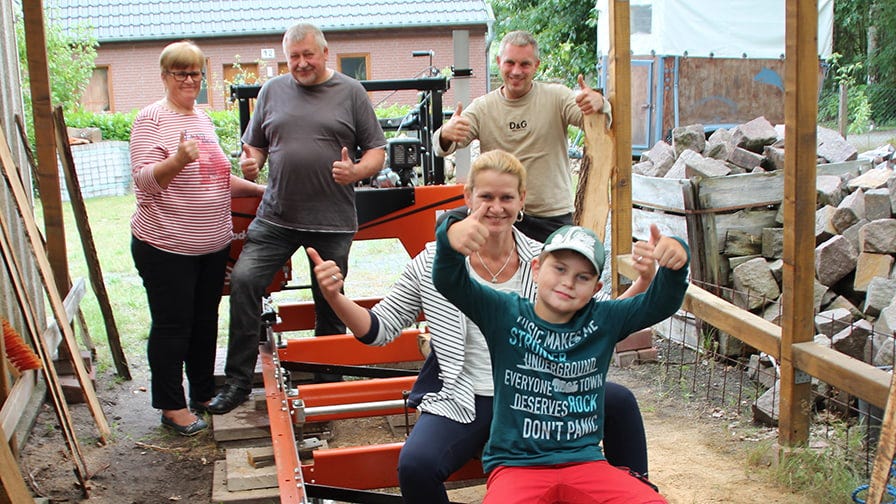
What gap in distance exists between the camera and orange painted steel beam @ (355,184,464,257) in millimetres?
4891

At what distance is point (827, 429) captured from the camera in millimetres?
4043

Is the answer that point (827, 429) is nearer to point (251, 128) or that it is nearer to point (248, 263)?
point (248, 263)

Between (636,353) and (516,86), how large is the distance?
2.12 metres

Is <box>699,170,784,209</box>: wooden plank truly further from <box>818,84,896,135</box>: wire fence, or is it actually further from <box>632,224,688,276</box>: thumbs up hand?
<box>818,84,896,135</box>: wire fence

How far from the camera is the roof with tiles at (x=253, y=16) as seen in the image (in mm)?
21312

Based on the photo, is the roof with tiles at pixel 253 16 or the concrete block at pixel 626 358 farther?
the roof with tiles at pixel 253 16

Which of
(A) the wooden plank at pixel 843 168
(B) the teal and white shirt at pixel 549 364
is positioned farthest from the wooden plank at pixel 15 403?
(A) the wooden plank at pixel 843 168

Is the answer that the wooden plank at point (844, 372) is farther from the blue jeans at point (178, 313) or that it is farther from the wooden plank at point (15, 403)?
the wooden plank at point (15, 403)

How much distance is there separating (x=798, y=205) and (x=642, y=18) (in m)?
10.6

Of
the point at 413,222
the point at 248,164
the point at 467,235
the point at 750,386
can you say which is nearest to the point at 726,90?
the point at 750,386

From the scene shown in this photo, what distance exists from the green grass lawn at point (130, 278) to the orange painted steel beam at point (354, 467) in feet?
10.00

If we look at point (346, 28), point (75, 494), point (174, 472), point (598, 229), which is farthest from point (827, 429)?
point (346, 28)

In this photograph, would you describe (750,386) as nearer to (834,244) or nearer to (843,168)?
(834,244)

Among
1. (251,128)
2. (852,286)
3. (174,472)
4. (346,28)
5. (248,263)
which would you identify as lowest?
(174,472)
